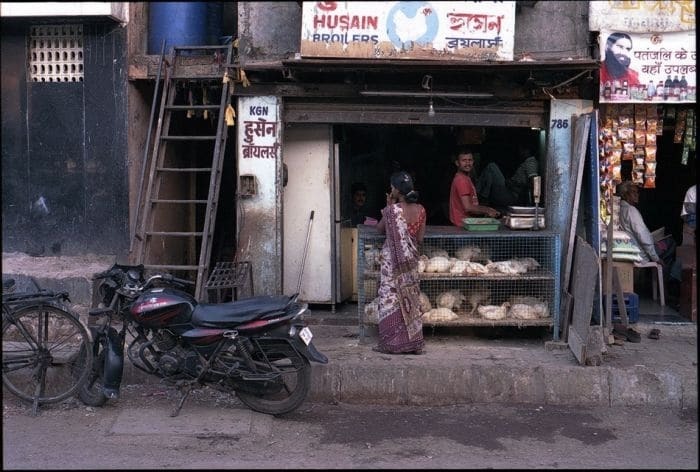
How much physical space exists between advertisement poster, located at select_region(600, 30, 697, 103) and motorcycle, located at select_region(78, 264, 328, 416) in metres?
4.20

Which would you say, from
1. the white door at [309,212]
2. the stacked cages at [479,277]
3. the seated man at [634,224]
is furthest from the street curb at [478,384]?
the seated man at [634,224]

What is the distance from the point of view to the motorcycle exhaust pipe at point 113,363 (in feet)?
20.1

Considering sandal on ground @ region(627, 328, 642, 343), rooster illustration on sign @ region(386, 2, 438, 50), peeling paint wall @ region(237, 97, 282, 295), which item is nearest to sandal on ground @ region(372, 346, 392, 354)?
peeling paint wall @ region(237, 97, 282, 295)

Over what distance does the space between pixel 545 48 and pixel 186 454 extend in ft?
17.9

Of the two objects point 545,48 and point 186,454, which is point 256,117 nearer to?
point 545,48

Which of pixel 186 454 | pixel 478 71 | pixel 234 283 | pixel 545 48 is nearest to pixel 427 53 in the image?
pixel 478 71

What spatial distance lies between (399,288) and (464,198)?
1547 millimetres

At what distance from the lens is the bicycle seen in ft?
20.3

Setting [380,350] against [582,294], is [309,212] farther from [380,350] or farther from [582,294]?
[582,294]

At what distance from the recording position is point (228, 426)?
593 cm

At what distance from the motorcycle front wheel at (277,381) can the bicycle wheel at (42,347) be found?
51.5 inches

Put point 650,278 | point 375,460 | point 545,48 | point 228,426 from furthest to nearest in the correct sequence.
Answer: point 650,278 → point 545,48 → point 228,426 → point 375,460

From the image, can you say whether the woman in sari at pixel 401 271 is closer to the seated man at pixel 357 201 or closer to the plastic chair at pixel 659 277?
the seated man at pixel 357 201

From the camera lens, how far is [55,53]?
333 inches
